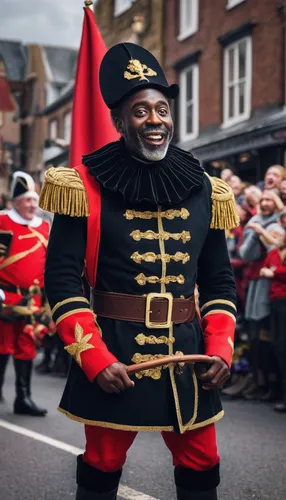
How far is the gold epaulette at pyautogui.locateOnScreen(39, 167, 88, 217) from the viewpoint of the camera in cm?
331

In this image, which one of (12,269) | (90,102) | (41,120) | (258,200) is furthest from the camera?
(41,120)

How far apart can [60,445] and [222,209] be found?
3.12m

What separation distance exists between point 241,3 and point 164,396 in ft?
48.7

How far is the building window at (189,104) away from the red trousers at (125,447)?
16255mm

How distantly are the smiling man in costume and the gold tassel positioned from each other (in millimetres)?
81

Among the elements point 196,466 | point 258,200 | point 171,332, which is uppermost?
point 258,200

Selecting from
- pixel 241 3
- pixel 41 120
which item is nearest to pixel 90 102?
pixel 241 3

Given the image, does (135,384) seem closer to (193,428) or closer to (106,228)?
(193,428)

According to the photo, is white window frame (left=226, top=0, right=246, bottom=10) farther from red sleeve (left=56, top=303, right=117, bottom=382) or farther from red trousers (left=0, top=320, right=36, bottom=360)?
red sleeve (left=56, top=303, right=117, bottom=382)

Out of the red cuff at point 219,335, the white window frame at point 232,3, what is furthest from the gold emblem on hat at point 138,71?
the white window frame at point 232,3

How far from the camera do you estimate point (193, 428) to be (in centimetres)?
→ 327

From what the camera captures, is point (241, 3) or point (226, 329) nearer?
point (226, 329)

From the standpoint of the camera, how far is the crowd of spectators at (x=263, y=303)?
800 cm

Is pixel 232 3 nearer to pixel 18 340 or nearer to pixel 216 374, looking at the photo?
pixel 18 340
